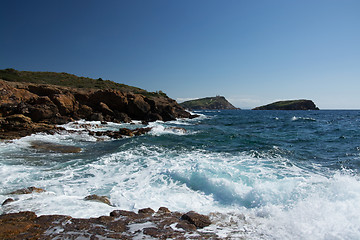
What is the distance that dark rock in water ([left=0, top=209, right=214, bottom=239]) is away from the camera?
365 cm

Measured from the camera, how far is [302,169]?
361 inches

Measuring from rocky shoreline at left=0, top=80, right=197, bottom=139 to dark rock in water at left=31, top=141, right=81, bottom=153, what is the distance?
2468 mm

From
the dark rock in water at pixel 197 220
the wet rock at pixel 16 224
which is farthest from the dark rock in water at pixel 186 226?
the wet rock at pixel 16 224

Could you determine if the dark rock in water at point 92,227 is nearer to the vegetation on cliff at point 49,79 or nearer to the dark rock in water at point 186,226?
the dark rock in water at point 186,226

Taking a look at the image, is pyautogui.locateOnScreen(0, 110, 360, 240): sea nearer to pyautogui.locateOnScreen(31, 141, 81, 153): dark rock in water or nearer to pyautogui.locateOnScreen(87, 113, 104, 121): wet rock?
pyautogui.locateOnScreen(31, 141, 81, 153): dark rock in water

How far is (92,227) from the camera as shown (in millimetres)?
4051

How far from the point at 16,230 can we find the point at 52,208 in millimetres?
1486

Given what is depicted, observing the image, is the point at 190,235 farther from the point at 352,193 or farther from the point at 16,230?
the point at 352,193

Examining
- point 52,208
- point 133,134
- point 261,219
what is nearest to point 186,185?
point 261,219

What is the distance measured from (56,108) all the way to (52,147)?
36.2 feet

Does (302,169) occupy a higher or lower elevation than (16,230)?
lower

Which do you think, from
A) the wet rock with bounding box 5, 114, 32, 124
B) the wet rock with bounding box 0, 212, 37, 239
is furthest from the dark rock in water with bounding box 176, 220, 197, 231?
the wet rock with bounding box 5, 114, 32, 124

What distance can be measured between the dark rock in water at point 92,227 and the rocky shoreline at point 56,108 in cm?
1273

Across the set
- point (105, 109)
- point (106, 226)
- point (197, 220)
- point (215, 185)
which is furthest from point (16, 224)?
point (105, 109)
